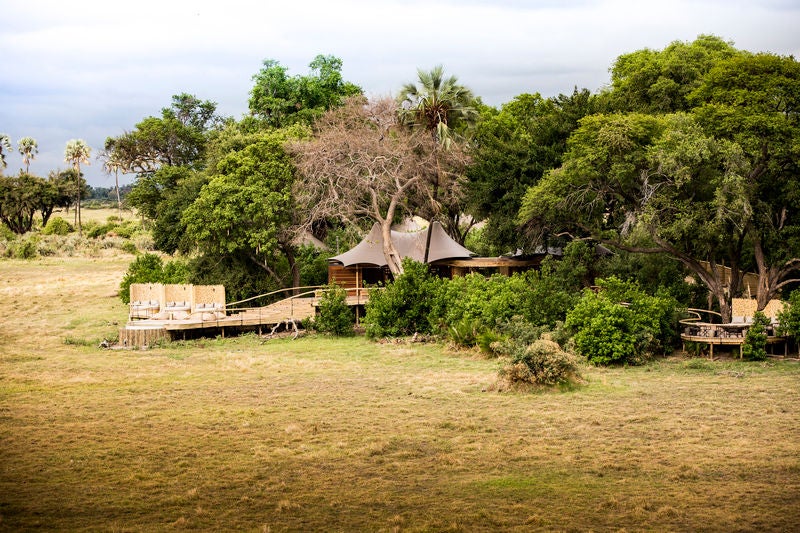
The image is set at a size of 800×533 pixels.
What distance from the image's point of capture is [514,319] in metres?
27.0

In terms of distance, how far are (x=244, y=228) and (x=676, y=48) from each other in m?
21.2

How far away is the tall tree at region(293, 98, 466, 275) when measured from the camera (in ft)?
114

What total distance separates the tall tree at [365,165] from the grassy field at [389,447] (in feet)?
33.8

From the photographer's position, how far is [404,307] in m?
31.4

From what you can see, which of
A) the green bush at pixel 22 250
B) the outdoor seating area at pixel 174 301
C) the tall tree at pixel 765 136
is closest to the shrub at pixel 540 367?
the tall tree at pixel 765 136

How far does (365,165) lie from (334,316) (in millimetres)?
6617

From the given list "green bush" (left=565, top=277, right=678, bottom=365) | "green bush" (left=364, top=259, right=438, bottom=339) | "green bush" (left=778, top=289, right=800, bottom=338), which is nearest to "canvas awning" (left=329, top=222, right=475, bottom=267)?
"green bush" (left=364, top=259, right=438, bottom=339)

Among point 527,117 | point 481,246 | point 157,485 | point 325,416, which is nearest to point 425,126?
point 527,117

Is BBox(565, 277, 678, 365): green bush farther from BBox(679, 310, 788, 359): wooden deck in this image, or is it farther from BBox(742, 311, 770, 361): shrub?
BBox(742, 311, 770, 361): shrub

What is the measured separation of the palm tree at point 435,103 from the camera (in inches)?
1519

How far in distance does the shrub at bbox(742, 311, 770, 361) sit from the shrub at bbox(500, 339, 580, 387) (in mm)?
6664

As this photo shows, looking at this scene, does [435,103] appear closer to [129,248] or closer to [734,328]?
[734,328]

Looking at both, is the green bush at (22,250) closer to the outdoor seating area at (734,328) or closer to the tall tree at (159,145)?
the tall tree at (159,145)

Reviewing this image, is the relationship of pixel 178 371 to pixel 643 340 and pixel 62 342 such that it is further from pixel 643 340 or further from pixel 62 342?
pixel 643 340
